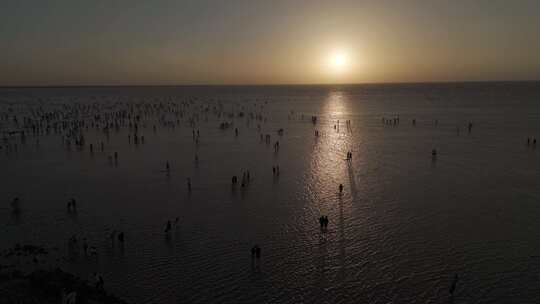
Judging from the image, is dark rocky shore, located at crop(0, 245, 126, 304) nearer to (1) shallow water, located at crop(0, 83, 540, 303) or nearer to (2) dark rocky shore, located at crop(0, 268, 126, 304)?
(2) dark rocky shore, located at crop(0, 268, 126, 304)

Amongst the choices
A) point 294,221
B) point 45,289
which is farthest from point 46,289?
point 294,221

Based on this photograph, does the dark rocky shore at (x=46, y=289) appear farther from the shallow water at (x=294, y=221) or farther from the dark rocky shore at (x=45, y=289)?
the shallow water at (x=294, y=221)

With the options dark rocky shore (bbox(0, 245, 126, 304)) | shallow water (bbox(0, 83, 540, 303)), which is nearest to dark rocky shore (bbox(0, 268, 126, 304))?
dark rocky shore (bbox(0, 245, 126, 304))

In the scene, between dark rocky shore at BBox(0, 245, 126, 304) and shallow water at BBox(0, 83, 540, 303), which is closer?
dark rocky shore at BBox(0, 245, 126, 304)

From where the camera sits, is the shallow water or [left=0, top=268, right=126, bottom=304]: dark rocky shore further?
the shallow water

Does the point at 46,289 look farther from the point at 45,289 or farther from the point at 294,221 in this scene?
the point at 294,221

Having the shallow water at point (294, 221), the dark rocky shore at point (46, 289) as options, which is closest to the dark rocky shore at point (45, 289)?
the dark rocky shore at point (46, 289)

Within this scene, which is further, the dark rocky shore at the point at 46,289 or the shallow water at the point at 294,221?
the shallow water at the point at 294,221

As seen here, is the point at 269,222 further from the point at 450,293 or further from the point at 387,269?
the point at 450,293

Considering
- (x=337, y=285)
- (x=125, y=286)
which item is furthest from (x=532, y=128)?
(x=125, y=286)
